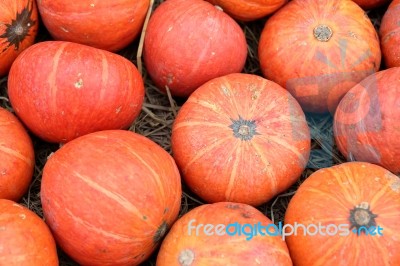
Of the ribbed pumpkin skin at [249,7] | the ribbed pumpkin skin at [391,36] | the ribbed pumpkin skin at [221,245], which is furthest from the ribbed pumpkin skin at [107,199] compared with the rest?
the ribbed pumpkin skin at [391,36]

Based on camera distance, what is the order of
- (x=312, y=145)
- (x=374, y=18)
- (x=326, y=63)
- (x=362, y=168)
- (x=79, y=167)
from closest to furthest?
1. (x=79, y=167)
2. (x=362, y=168)
3. (x=326, y=63)
4. (x=312, y=145)
5. (x=374, y=18)

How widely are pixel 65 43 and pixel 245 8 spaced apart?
Answer: 44.6 inches

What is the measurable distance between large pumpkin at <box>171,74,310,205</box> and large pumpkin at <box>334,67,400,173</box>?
249 mm

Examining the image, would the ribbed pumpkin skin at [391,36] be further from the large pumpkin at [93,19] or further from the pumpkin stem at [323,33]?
the large pumpkin at [93,19]

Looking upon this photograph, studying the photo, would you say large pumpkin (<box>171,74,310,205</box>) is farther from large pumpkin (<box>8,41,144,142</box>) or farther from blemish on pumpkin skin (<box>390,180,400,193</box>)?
blemish on pumpkin skin (<box>390,180,400,193</box>)

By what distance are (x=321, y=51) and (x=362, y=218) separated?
3.50 feet

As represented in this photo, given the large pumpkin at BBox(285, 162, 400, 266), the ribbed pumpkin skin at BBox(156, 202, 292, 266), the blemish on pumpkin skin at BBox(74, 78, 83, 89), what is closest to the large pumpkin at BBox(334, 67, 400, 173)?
the large pumpkin at BBox(285, 162, 400, 266)

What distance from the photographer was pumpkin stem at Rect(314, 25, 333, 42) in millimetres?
3055

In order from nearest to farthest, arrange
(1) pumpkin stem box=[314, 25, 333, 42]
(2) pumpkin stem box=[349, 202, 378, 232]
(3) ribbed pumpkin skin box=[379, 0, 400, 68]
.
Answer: (2) pumpkin stem box=[349, 202, 378, 232] < (1) pumpkin stem box=[314, 25, 333, 42] < (3) ribbed pumpkin skin box=[379, 0, 400, 68]

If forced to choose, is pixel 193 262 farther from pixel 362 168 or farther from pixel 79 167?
pixel 362 168

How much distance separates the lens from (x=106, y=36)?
3.09 meters

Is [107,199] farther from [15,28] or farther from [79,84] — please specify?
[15,28]

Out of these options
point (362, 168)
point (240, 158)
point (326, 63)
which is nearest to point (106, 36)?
point (240, 158)

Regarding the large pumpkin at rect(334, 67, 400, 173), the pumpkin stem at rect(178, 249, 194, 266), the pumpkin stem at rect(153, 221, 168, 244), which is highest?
the large pumpkin at rect(334, 67, 400, 173)
